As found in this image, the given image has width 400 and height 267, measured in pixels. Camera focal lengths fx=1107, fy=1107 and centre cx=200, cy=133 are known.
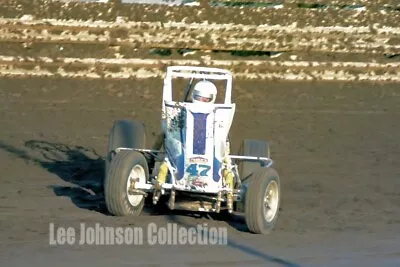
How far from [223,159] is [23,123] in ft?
18.7

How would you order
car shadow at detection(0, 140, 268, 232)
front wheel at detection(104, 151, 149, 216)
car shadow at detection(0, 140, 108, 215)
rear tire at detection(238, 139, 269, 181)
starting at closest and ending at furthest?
1. front wheel at detection(104, 151, 149, 216)
2. car shadow at detection(0, 140, 268, 232)
3. rear tire at detection(238, 139, 269, 181)
4. car shadow at detection(0, 140, 108, 215)

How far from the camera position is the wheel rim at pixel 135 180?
32.1ft

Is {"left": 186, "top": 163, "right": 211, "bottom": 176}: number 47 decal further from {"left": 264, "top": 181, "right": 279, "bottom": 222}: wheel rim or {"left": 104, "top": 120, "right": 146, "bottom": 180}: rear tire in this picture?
{"left": 104, "top": 120, "right": 146, "bottom": 180}: rear tire

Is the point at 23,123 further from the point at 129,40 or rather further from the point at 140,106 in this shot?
the point at 129,40

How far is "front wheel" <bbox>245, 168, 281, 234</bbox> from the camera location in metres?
9.47

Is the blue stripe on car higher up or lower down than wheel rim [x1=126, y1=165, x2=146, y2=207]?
higher up

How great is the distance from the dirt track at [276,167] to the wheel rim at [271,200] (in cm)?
16

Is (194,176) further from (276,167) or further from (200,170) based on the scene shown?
(276,167)

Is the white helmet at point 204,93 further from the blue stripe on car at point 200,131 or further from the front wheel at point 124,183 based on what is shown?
the front wheel at point 124,183

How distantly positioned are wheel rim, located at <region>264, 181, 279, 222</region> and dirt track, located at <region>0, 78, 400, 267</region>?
6.3 inches

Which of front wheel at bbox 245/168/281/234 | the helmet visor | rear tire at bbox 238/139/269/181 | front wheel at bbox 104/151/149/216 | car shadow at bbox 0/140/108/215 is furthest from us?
car shadow at bbox 0/140/108/215

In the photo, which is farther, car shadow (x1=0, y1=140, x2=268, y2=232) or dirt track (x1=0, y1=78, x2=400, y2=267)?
car shadow (x1=0, y1=140, x2=268, y2=232)

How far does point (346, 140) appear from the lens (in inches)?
592

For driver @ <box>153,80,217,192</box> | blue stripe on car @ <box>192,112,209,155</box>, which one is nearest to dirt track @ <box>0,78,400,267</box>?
driver @ <box>153,80,217,192</box>
